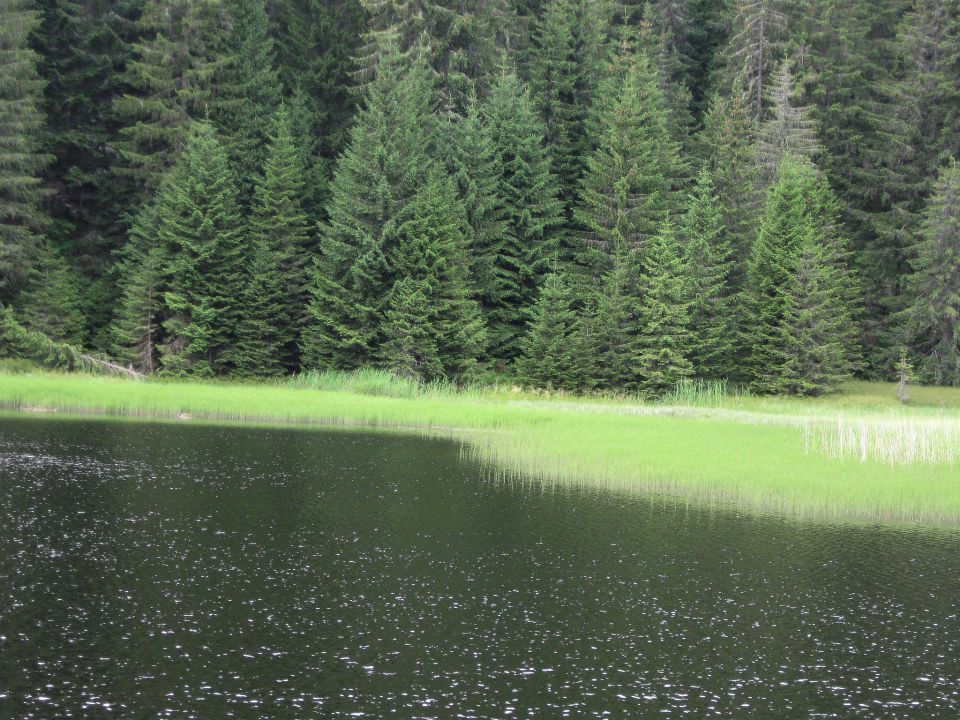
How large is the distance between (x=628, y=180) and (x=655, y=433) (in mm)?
26399

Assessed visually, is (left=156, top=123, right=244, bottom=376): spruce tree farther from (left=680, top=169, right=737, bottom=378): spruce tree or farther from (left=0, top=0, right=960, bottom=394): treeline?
(left=680, top=169, right=737, bottom=378): spruce tree

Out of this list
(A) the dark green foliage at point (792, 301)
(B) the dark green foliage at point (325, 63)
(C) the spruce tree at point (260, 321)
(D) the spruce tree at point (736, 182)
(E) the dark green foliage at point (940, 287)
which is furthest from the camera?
(B) the dark green foliage at point (325, 63)

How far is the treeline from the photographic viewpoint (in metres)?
51.8

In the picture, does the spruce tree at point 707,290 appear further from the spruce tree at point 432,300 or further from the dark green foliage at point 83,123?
the dark green foliage at point 83,123

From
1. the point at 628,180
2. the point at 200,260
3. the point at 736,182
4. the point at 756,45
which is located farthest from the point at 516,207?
the point at 756,45

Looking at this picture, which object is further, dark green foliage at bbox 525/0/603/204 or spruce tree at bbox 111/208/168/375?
dark green foliage at bbox 525/0/603/204

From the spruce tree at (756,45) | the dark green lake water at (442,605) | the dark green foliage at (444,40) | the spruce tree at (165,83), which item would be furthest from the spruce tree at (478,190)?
the dark green lake water at (442,605)

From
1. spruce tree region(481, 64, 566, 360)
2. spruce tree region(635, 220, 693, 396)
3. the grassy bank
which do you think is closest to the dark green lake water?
the grassy bank

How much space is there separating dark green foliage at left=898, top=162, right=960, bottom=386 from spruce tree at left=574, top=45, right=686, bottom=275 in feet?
43.4

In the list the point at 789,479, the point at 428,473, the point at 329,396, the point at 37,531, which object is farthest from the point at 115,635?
the point at 329,396

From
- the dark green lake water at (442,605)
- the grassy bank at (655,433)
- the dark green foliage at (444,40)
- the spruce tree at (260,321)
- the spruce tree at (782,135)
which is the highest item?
the dark green foliage at (444,40)

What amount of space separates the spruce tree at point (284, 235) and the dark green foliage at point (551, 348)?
11.5 m

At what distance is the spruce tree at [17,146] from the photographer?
51625 millimetres

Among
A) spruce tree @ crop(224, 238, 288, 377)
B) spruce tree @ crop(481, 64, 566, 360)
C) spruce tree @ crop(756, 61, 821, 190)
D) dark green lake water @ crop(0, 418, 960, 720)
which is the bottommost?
dark green lake water @ crop(0, 418, 960, 720)
